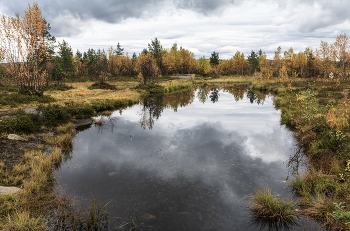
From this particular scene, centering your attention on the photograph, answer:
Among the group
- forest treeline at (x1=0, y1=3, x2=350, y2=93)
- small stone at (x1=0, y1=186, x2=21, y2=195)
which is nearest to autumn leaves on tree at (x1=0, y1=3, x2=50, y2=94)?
forest treeline at (x1=0, y1=3, x2=350, y2=93)

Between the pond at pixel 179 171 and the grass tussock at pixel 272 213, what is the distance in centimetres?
33

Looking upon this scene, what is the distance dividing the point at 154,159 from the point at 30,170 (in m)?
6.23

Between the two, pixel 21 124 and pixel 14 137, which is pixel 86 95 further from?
pixel 14 137

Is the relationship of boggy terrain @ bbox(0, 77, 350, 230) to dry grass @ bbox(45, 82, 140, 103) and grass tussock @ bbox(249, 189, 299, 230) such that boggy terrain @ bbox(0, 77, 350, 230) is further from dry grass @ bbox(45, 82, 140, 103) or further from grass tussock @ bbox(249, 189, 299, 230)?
dry grass @ bbox(45, 82, 140, 103)

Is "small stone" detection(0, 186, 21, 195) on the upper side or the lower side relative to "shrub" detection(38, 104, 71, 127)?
lower

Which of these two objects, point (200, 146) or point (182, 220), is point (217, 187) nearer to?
point (182, 220)

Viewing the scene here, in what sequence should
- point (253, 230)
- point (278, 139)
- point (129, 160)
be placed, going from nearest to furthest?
point (253, 230)
point (129, 160)
point (278, 139)

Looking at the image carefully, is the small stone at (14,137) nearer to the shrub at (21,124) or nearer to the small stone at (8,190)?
the shrub at (21,124)

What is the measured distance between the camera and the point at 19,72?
24.5m

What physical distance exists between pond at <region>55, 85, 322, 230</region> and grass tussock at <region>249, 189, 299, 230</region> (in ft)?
1.08

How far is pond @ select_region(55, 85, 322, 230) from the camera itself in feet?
25.0

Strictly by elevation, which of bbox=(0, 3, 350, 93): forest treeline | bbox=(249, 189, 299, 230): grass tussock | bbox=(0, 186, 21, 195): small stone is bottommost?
bbox=(249, 189, 299, 230): grass tussock

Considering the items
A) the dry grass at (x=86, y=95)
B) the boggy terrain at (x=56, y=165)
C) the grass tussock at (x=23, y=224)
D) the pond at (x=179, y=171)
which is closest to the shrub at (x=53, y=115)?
the boggy terrain at (x=56, y=165)

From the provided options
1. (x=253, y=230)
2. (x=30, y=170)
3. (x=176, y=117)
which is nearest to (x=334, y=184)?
(x=253, y=230)
